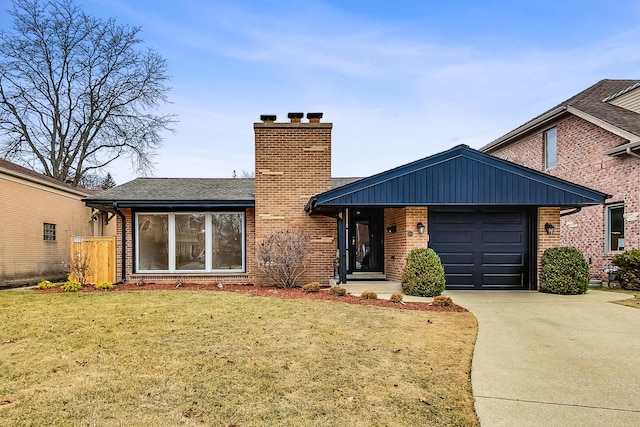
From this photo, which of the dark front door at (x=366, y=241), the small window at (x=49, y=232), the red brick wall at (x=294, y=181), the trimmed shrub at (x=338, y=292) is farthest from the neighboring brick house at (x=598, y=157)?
the small window at (x=49, y=232)

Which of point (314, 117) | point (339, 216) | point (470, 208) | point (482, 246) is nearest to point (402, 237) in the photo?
point (339, 216)

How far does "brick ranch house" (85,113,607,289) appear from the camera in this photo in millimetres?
10008

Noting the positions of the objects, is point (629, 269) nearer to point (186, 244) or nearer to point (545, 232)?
point (545, 232)

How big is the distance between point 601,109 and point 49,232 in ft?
66.6

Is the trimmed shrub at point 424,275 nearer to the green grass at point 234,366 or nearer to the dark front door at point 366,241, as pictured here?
the green grass at point 234,366

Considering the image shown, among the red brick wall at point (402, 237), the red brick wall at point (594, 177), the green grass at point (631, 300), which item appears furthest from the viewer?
the red brick wall at point (594, 177)

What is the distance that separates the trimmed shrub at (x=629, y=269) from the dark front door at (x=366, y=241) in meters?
6.66

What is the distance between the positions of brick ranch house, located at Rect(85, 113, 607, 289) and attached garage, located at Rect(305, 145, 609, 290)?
1.0 inches

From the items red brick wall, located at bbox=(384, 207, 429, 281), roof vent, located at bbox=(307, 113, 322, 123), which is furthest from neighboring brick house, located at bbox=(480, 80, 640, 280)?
roof vent, located at bbox=(307, 113, 322, 123)

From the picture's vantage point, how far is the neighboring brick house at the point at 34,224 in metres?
12.5

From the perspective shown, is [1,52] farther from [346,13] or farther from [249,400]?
[249,400]

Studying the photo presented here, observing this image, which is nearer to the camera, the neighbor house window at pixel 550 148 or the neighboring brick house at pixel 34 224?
the neighboring brick house at pixel 34 224

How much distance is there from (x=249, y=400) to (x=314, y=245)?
8084mm

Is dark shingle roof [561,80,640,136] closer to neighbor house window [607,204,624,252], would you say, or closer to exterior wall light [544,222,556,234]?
neighbor house window [607,204,624,252]
